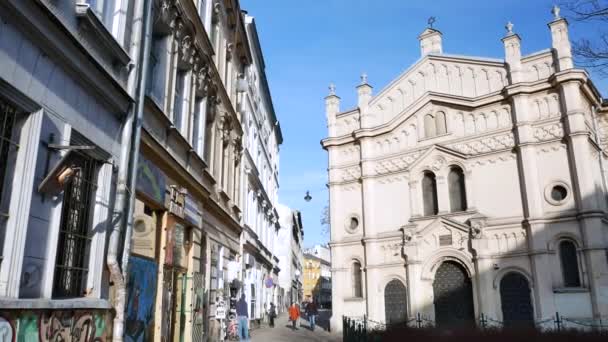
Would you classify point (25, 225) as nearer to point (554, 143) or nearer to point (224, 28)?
point (224, 28)

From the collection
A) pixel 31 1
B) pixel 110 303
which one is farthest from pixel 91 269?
pixel 31 1

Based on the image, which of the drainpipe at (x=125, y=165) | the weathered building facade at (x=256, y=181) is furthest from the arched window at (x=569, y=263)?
the drainpipe at (x=125, y=165)

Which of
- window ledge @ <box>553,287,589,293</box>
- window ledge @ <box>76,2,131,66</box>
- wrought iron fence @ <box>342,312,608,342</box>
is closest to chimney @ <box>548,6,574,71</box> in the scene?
window ledge @ <box>553,287,589,293</box>

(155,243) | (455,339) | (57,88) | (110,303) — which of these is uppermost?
(57,88)

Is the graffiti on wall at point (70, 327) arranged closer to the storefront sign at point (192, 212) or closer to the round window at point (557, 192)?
the storefront sign at point (192, 212)

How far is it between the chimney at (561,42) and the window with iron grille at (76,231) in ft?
72.3

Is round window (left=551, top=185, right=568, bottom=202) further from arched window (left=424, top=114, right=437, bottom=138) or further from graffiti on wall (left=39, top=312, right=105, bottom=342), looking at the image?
graffiti on wall (left=39, top=312, right=105, bottom=342)

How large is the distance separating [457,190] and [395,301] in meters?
6.69

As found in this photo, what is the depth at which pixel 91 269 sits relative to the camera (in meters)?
7.55

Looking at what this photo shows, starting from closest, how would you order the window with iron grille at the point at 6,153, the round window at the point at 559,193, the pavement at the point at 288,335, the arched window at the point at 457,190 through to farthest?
1. the window with iron grille at the point at 6,153
2. the pavement at the point at 288,335
3. the round window at the point at 559,193
4. the arched window at the point at 457,190

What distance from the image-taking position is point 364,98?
29750mm

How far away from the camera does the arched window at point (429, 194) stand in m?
25.9

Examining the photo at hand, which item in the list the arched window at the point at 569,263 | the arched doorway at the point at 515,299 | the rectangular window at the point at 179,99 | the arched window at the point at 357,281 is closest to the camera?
the rectangular window at the point at 179,99

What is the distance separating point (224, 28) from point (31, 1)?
12.9m
